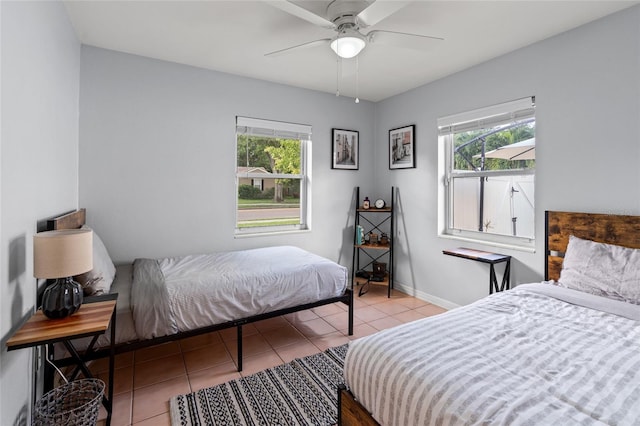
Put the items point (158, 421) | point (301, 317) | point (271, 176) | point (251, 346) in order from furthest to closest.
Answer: point (271, 176)
point (301, 317)
point (251, 346)
point (158, 421)

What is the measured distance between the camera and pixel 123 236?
2.99 metres

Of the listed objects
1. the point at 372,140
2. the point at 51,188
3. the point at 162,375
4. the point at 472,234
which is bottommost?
the point at 162,375

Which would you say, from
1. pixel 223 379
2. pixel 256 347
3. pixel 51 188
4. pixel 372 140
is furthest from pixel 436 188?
pixel 51 188

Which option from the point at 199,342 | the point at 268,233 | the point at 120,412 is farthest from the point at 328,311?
the point at 120,412

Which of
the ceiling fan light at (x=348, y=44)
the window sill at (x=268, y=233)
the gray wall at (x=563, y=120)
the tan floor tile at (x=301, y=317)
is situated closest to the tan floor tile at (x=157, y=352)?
the tan floor tile at (x=301, y=317)

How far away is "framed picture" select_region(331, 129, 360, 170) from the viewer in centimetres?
422

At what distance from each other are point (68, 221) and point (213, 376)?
4.88ft

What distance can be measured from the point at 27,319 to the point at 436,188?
144 inches

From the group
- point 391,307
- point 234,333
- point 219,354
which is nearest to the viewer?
point 219,354

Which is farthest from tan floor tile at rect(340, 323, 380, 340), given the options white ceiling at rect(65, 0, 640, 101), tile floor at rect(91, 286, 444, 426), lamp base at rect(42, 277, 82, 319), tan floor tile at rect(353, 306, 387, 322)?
white ceiling at rect(65, 0, 640, 101)

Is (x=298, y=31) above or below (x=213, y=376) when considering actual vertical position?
above

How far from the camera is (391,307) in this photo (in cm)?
363

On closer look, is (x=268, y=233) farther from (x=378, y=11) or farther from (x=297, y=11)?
(x=378, y=11)

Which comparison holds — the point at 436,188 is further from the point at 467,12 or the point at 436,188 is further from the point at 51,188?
the point at 51,188
